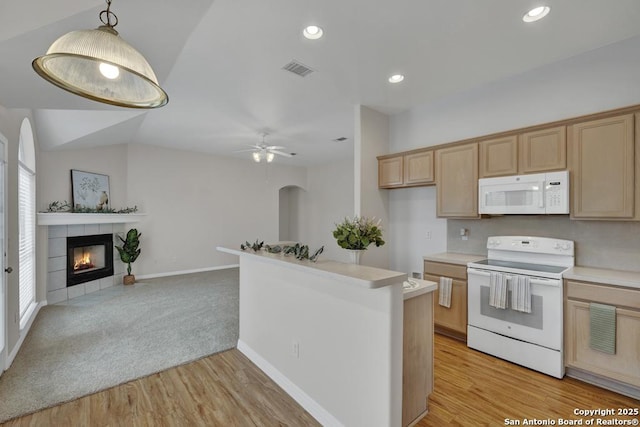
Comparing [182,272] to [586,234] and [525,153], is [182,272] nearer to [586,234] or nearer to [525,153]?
[525,153]

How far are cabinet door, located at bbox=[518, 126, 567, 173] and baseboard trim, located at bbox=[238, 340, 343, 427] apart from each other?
9.95 feet

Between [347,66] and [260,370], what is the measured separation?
316 centimetres

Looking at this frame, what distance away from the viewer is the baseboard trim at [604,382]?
91.2 inches

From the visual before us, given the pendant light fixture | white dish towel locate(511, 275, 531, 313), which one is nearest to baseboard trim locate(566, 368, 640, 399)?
white dish towel locate(511, 275, 531, 313)

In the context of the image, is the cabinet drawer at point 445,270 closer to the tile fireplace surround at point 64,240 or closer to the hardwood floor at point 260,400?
the hardwood floor at point 260,400

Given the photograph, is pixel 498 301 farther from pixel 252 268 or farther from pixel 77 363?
pixel 77 363

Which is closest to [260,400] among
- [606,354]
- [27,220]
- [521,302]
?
[521,302]

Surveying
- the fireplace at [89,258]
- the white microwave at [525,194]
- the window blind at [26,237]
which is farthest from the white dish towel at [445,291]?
the fireplace at [89,258]

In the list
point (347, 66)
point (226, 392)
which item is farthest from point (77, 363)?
point (347, 66)

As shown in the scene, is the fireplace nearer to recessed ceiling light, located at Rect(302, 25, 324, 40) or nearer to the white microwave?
recessed ceiling light, located at Rect(302, 25, 324, 40)

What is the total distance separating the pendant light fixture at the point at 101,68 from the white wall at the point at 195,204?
556cm

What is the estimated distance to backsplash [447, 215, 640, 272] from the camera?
2691 mm

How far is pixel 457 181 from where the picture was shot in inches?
140

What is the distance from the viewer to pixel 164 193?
21.3 feet
